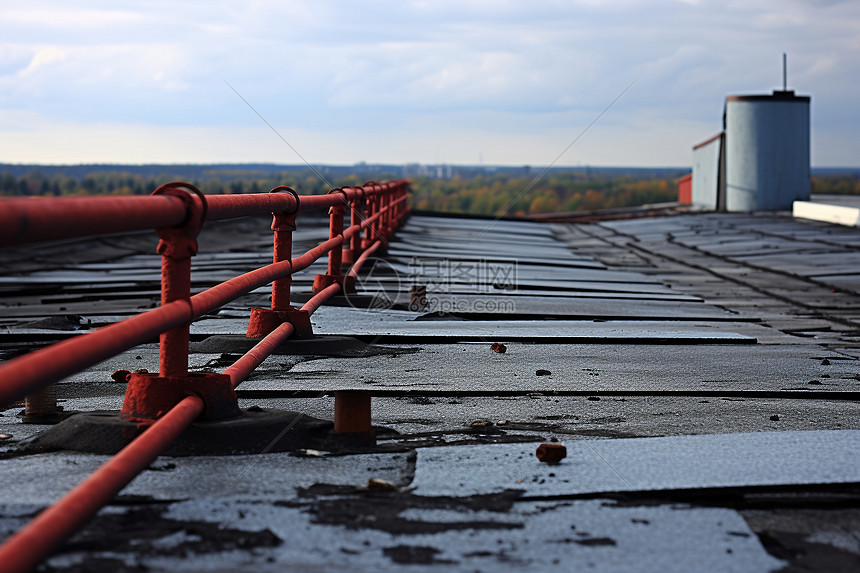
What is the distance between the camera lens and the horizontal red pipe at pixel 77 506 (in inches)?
71.4

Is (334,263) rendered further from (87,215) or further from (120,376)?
(87,215)

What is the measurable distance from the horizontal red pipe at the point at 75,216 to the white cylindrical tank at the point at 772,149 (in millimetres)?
31162

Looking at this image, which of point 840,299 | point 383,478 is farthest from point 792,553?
point 840,299

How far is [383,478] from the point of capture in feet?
9.22

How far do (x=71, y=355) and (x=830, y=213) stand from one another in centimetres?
2354

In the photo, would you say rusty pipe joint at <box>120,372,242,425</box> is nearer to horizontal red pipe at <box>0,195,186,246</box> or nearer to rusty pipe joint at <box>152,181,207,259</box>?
rusty pipe joint at <box>152,181,207,259</box>

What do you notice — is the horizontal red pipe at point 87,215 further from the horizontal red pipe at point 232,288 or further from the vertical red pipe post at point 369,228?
the vertical red pipe post at point 369,228

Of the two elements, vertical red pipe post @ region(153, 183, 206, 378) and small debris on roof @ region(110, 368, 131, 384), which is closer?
vertical red pipe post @ region(153, 183, 206, 378)

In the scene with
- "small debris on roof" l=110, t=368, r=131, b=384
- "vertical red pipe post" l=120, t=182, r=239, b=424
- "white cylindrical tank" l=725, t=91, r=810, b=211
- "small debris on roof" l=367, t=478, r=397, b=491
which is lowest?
"small debris on roof" l=110, t=368, r=131, b=384

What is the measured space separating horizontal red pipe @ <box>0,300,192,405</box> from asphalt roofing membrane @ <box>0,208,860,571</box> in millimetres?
441

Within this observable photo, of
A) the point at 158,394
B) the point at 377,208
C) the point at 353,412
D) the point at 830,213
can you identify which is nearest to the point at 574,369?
the point at 353,412

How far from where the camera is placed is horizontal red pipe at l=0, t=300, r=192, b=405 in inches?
72.9

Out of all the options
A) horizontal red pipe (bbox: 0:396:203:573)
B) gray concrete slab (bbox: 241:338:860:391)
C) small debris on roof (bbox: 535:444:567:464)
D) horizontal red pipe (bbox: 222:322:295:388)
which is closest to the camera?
horizontal red pipe (bbox: 0:396:203:573)

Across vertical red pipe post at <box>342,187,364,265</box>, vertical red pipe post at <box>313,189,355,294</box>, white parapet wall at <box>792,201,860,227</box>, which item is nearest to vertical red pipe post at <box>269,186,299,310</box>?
vertical red pipe post at <box>313,189,355,294</box>
